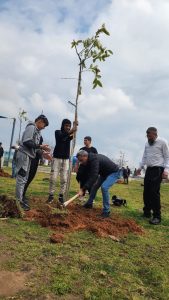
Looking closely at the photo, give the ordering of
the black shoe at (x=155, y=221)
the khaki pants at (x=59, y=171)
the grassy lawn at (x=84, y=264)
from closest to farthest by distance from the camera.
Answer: the grassy lawn at (x=84, y=264) < the black shoe at (x=155, y=221) < the khaki pants at (x=59, y=171)

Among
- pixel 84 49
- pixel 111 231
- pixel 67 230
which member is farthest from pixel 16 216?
pixel 84 49

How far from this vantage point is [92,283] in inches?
167

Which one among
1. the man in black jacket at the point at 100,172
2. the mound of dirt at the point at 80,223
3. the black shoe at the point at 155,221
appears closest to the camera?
the mound of dirt at the point at 80,223

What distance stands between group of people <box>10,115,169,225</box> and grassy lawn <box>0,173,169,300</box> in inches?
59.5

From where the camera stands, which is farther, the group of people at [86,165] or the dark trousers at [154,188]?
the dark trousers at [154,188]

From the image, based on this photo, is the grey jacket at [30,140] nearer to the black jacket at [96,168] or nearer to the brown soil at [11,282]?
the black jacket at [96,168]

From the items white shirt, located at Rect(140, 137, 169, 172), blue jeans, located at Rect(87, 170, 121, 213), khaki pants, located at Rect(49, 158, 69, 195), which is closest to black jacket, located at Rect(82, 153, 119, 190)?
blue jeans, located at Rect(87, 170, 121, 213)

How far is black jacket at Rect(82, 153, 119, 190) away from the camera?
25.8ft

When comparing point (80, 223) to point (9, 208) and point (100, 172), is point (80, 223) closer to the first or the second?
point (9, 208)

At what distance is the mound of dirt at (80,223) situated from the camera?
650 cm

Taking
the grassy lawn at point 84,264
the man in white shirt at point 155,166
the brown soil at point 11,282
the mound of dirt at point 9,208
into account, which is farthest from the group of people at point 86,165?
the brown soil at point 11,282

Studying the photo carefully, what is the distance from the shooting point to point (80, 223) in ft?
22.4

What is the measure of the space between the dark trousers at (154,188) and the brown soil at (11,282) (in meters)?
4.64

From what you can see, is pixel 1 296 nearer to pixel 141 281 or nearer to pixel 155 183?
pixel 141 281
